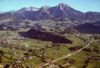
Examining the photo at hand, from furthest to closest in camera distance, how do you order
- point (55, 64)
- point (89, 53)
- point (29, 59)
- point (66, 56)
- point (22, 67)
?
point (89, 53), point (66, 56), point (29, 59), point (55, 64), point (22, 67)

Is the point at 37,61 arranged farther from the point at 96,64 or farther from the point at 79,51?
A: the point at 79,51

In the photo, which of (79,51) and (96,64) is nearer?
(96,64)

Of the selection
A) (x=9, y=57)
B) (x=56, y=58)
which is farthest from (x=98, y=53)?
(x=9, y=57)

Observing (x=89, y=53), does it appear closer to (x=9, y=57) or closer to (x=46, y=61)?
(x=46, y=61)

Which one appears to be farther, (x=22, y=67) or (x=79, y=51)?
(x=79, y=51)

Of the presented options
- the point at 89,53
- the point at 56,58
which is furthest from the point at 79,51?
the point at 56,58

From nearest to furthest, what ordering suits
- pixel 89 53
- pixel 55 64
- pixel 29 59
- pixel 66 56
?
pixel 55 64
pixel 29 59
pixel 66 56
pixel 89 53

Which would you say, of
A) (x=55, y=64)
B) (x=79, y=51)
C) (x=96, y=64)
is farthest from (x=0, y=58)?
(x=79, y=51)

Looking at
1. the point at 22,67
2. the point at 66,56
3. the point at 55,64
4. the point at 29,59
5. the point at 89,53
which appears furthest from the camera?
the point at 89,53
